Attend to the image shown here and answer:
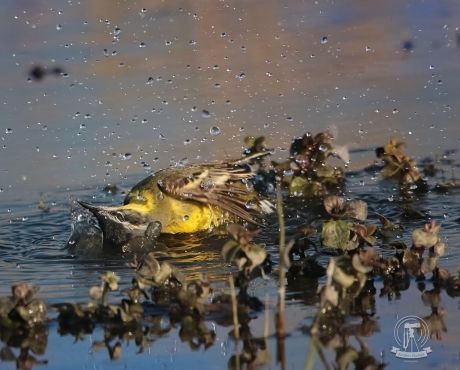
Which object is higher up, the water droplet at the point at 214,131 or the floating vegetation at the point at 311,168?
the water droplet at the point at 214,131

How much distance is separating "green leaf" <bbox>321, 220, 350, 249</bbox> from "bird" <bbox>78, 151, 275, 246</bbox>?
2.06m

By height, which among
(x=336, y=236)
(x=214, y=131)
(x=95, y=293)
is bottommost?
(x=95, y=293)

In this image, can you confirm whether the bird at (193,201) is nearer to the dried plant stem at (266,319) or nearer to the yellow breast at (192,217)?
the yellow breast at (192,217)

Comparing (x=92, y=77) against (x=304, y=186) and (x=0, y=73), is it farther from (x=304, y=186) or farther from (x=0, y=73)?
(x=304, y=186)

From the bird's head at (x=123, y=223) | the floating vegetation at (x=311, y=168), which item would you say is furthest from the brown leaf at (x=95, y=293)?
the floating vegetation at (x=311, y=168)

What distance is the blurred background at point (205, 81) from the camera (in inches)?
342

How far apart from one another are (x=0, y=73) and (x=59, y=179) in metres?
3.09

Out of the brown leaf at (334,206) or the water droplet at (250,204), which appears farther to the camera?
the water droplet at (250,204)

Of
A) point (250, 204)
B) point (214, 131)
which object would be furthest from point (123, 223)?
point (214, 131)

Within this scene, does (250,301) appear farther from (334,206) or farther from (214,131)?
(214,131)

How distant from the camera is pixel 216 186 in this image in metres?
7.14

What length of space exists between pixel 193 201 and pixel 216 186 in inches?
9.1

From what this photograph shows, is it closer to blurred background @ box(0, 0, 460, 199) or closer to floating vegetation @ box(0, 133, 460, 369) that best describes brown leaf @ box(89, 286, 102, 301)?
floating vegetation @ box(0, 133, 460, 369)

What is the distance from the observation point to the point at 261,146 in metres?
7.87
